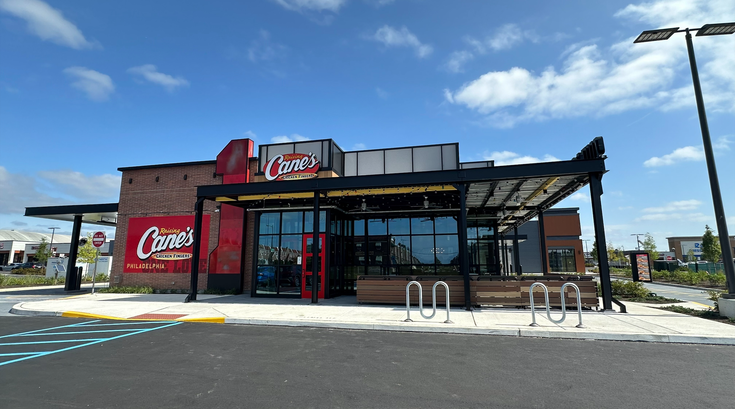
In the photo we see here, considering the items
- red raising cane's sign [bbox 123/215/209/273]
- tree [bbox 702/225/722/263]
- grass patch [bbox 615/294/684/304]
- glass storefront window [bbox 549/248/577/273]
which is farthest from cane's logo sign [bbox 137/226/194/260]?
tree [bbox 702/225/722/263]

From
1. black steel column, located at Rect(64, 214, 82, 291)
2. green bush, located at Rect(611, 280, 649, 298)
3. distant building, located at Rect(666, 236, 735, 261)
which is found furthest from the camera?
distant building, located at Rect(666, 236, 735, 261)

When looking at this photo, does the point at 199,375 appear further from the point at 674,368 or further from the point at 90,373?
the point at 674,368

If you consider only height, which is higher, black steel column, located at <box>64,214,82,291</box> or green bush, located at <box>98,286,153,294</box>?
black steel column, located at <box>64,214,82,291</box>

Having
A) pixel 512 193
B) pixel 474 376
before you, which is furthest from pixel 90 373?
pixel 512 193

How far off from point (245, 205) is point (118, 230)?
8037mm

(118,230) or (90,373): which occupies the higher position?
(118,230)

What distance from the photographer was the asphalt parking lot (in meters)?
4.33

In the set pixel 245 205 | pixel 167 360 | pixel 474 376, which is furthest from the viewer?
pixel 245 205

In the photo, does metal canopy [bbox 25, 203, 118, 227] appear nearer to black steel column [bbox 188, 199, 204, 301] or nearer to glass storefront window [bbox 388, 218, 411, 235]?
black steel column [bbox 188, 199, 204, 301]

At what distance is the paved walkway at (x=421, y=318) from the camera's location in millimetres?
7762

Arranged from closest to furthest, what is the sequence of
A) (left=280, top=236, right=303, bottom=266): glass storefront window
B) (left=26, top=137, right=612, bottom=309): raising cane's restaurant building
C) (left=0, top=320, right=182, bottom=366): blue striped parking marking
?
1. (left=0, top=320, right=182, bottom=366): blue striped parking marking
2. (left=26, top=137, right=612, bottom=309): raising cane's restaurant building
3. (left=280, top=236, right=303, bottom=266): glass storefront window

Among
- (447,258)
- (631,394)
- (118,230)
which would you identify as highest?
(118,230)

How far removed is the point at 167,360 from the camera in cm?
606

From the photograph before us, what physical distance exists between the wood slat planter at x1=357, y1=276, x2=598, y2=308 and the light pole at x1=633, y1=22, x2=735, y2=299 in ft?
10.2
